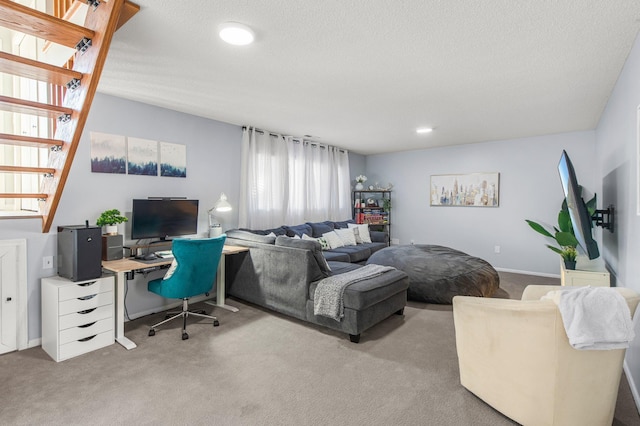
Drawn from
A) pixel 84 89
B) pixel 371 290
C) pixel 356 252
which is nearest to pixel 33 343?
pixel 84 89

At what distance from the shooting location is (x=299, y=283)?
3348 millimetres

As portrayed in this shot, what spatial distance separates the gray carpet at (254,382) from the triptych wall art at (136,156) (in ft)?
5.52

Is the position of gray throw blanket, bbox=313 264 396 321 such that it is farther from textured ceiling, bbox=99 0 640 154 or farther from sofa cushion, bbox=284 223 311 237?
sofa cushion, bbox=284 223 311 237

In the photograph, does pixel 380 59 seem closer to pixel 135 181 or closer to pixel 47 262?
pixel 135 181

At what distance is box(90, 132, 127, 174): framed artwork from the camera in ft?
10.9

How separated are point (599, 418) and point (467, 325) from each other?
0.74 meters

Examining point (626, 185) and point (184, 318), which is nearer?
point (626, 185)

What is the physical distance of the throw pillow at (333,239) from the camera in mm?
5547

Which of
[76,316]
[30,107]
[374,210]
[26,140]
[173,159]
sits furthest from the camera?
[374,210]

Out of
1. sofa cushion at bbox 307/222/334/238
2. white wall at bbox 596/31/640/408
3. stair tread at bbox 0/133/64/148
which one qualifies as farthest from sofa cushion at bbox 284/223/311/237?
white wall at bbox 596/31/640/408

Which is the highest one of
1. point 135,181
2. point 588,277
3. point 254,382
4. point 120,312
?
point 135,181

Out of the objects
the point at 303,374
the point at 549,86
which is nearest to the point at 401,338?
the point at 303,374

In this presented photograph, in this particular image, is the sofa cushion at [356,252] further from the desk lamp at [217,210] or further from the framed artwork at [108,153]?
the framed artwork at [108,153]

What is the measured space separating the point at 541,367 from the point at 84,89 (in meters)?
3.10
